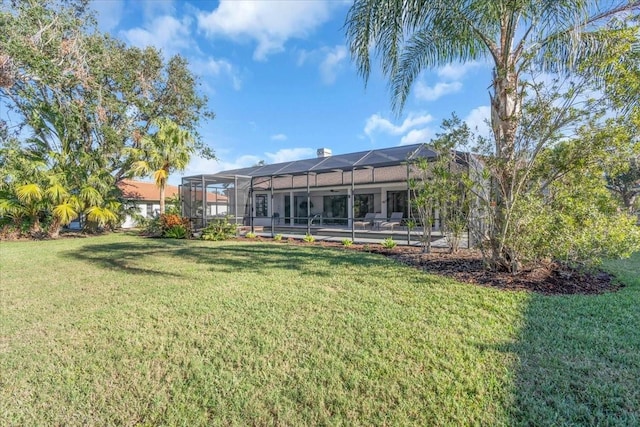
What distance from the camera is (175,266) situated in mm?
7746

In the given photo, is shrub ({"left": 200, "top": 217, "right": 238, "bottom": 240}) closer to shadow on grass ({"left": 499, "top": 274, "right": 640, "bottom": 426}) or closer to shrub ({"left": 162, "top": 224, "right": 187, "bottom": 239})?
shrub ({"left": 162, "top": 224, "right": 187, "bottom": 239})

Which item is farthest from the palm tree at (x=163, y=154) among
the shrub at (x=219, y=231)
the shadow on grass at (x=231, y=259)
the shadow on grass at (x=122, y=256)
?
the shadow on grass at (x=231, y=259)

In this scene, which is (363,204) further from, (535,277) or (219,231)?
(535,277)

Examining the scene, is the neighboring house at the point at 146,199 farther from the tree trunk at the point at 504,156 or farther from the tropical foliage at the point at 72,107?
the tree trunk at the point at 504,156

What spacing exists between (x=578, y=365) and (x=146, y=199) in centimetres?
3082

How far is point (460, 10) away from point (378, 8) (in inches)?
59.5

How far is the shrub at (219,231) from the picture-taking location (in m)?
13.8

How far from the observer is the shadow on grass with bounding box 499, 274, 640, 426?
7.91 ft

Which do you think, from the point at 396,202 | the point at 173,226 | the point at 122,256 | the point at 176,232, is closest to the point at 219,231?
the point at 176,232

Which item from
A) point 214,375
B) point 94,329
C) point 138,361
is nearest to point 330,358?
point 214,375

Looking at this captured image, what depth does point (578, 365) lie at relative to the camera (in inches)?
117

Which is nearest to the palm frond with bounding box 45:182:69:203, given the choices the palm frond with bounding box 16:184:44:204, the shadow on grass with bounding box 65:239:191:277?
the palm frond with bounding box 16:184:44:204

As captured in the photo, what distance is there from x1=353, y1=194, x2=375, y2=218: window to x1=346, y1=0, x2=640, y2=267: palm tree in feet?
45.2

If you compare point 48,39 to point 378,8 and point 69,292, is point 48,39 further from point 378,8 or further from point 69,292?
point 378,8
